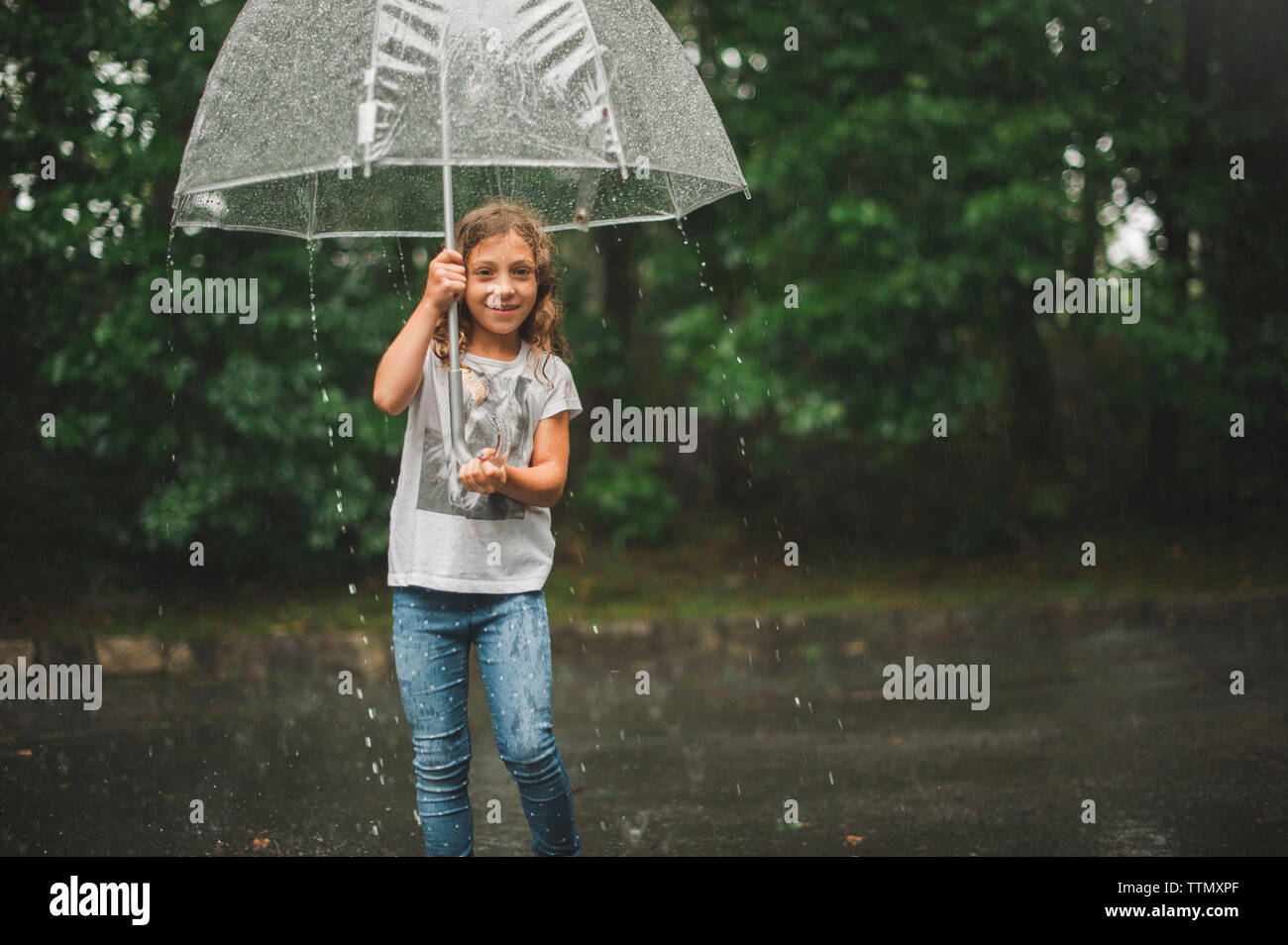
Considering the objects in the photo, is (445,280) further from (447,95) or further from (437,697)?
(437,697)

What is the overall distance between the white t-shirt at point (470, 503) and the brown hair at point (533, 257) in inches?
3.7

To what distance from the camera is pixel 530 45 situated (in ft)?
10.2

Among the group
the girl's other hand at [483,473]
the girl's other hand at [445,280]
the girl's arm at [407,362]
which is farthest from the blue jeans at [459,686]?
the girl's other hand at [445,280]

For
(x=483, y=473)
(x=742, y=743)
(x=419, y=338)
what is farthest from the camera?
(x=742, y=743)

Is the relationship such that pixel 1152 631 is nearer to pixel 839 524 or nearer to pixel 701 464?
pixel 839 524

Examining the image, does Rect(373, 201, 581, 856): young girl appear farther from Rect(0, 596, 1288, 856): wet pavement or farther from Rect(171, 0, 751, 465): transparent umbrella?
Rect(0, 596, 1288, 856): wet pavement

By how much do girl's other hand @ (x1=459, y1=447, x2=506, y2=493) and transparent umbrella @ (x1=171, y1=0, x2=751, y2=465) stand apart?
105 mm

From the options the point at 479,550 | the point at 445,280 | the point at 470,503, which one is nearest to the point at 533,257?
the point at 445,280

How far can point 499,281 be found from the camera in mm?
3166

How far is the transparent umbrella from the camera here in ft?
9.80

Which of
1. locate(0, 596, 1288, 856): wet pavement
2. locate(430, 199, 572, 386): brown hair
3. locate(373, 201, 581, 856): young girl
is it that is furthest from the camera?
locate(0, 596, 1288, 856): wet pavement

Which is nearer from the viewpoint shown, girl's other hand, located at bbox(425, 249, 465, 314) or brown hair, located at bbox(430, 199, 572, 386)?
girl's other hand, located at bbox(425, 249, 465, 314)

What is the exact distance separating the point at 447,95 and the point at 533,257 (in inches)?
18.4

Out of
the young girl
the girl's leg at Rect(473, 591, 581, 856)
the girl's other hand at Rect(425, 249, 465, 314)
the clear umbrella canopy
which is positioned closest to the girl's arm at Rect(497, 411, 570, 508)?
the young girl
